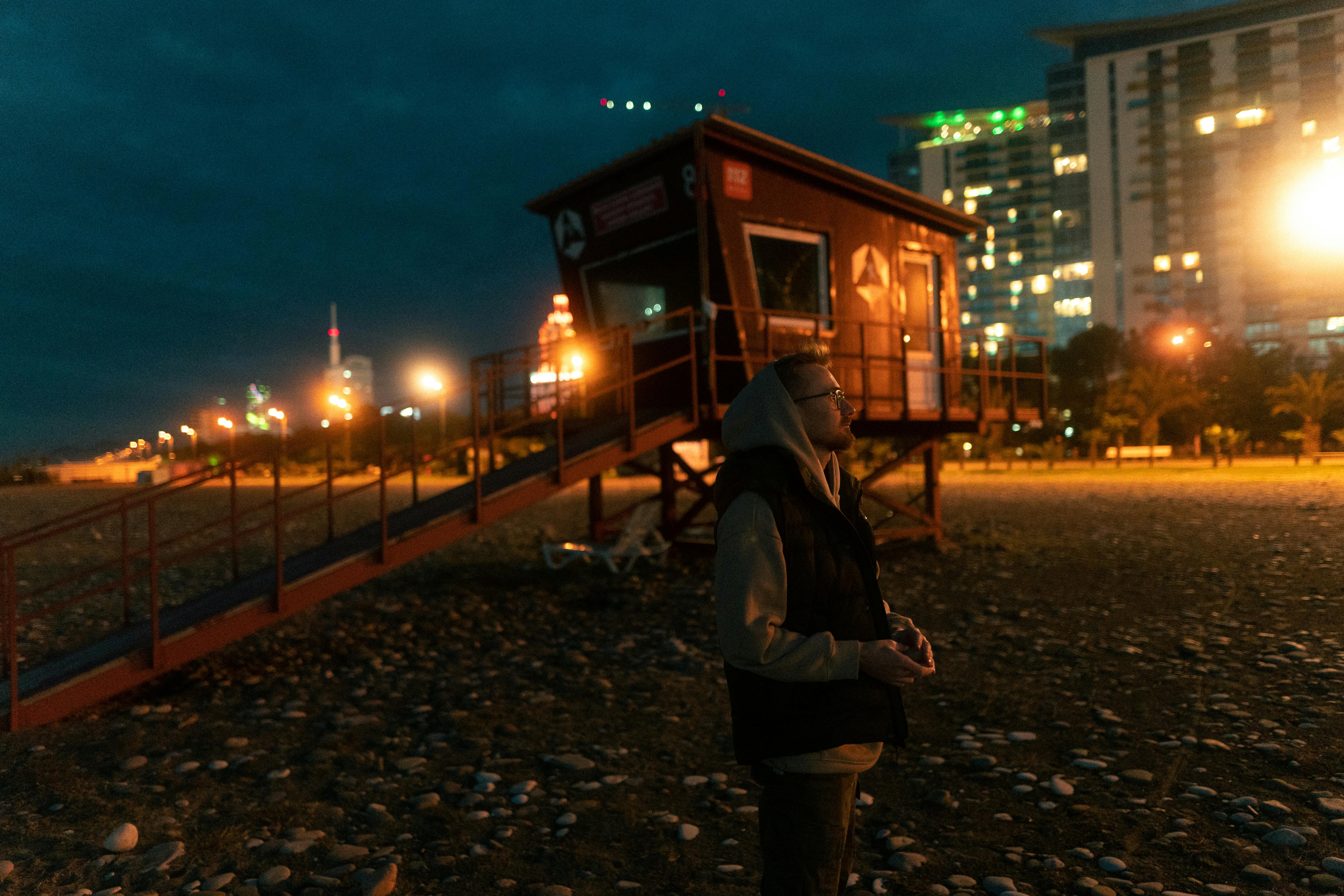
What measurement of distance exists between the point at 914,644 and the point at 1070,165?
173 metres

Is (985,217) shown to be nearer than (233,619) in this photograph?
No

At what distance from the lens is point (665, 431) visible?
8.88 meters

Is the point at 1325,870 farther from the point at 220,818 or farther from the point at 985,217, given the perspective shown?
the point at 985,217

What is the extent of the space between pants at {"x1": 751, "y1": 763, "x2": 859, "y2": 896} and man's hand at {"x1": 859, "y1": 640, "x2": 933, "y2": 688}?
1.01 ft

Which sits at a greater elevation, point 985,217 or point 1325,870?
point 985,217

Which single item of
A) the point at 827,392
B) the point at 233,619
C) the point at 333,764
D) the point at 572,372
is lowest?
the point at 333,764

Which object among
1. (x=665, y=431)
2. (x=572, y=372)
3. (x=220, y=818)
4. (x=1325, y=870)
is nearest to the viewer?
(x=1325, y=870)

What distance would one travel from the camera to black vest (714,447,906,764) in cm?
207

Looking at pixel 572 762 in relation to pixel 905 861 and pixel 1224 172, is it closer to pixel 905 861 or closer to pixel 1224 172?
pixel 905 861

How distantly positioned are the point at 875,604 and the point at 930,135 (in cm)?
18432

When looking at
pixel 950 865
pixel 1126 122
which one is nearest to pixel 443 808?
pixel 950 865

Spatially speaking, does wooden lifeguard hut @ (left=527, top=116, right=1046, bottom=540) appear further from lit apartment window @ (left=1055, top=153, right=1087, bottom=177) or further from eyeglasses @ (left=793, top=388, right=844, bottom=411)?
lit apartment window @ (left=1055, top=153, right=1087, bottom=177)

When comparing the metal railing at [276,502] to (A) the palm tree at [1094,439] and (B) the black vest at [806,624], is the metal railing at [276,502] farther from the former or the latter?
(A) the palm tree at [1094,439]

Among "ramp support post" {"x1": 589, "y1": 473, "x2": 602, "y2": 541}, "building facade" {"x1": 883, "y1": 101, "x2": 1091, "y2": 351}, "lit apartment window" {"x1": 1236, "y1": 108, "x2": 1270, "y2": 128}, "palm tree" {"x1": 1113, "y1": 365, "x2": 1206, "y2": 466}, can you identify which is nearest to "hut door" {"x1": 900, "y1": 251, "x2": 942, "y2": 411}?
"ramp support post" {"x1": 589, "y1": 473, "x2": 602, "y2": 541}
